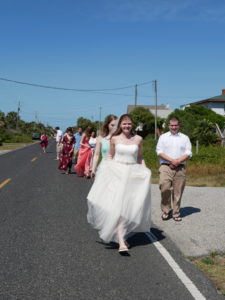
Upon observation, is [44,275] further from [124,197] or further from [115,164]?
[115,164]

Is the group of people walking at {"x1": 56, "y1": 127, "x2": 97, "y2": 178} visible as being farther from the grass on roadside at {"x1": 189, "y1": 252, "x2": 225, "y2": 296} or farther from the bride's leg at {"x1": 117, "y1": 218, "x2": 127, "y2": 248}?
the grass on roadside at {"x1": 189, "y1": 252, "x2": 225, "y2": 296}

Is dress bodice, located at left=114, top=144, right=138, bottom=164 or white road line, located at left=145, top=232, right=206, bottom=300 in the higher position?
dress bodice, located at left=114, top=144, right=138, bottom=164

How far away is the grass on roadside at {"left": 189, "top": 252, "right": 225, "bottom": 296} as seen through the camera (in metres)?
4.66

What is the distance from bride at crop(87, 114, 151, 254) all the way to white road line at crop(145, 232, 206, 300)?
0.38 metres

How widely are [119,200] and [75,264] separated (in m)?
1.08

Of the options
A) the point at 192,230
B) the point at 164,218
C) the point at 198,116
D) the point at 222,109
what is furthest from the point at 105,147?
the point at 222,109

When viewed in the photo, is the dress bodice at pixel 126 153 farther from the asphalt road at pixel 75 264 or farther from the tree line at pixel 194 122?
the tree line at pixel 194 122

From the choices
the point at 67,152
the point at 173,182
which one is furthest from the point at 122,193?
the point at 67,152

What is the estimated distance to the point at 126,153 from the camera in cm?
609

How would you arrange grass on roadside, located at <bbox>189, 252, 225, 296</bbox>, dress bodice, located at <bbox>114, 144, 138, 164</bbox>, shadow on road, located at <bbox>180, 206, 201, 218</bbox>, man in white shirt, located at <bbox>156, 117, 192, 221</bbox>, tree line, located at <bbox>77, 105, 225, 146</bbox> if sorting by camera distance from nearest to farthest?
grass on roadside, located at <bbox>189, 252, 225, 296</bbox>, dress bodice, located at <bbox>114, 144, 138, 164</bbox>, man in white shirt, located at <bbox>156, 117, 192, 221</bbox>, shadow on road, located at <bbox>180, 206, 201, 218</bbox>, tree line, located at <bbox>77, 105, 225, 146</bbox>

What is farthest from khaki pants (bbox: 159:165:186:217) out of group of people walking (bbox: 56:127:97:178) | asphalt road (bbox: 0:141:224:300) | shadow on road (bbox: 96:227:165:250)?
group of people walking (bbox: 56:127:97:178)

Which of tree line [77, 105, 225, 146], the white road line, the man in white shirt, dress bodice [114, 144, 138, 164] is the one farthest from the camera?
tree line [77, 105, 225, 146]

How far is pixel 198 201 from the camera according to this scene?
1024 cm

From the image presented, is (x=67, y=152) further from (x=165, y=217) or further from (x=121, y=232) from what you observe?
(x=121, y=232)
